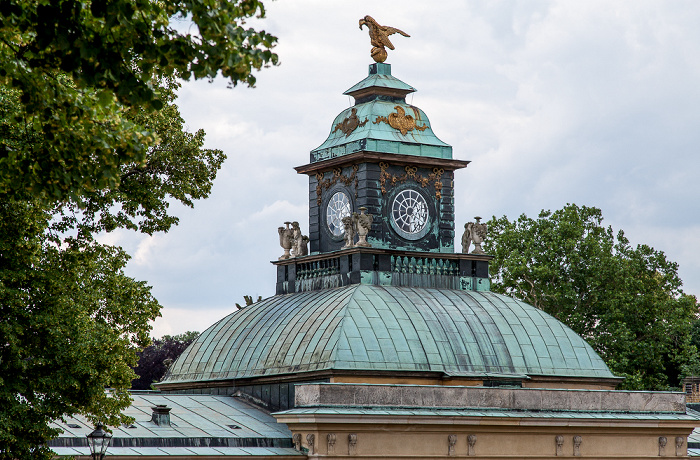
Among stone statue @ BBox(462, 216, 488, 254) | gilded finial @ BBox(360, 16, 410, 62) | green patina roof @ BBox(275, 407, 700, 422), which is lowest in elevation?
green patina roof @ BBox(275, 407, 700, 422)

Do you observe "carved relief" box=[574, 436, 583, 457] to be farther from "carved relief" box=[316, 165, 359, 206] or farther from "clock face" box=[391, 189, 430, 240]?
"carved relief" box=[316, 165, 359, 206]

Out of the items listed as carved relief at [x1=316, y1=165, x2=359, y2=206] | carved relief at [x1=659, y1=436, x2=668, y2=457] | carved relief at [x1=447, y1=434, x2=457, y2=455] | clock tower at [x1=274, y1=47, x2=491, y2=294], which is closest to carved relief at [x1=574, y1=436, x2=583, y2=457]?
carved relief at [x1=659, y1=436, x2=668, y2=457]

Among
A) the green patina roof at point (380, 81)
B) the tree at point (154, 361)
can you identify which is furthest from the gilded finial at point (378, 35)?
the tree at point (154, 361)

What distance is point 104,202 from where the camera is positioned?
102 feet

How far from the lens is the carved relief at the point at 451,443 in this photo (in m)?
Result: 41.4

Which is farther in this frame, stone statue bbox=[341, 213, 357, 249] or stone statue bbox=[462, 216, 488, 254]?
stone statue bbox=[462, 216, 488, 254]

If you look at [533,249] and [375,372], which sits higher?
[533,249]

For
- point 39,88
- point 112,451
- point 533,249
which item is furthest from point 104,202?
point 533,249

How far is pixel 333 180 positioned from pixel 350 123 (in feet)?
7.22

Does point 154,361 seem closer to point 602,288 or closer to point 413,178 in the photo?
point 602,288

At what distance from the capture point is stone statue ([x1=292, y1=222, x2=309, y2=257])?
168 feet

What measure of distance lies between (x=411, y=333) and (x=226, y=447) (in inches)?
302

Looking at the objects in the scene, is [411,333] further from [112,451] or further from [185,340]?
[185,340]

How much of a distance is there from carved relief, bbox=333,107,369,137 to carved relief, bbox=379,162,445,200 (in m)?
1.95
